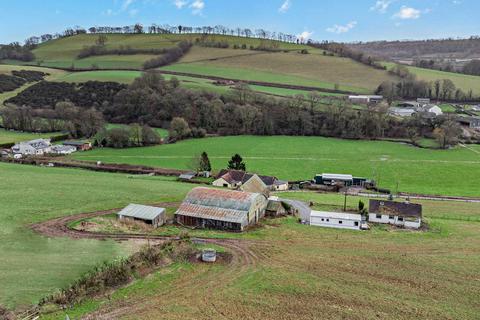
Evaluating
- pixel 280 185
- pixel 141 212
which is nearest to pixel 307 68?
pixel 280 185

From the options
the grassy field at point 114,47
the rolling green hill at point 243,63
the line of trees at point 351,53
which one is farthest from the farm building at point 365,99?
the grassy field at point 114,47

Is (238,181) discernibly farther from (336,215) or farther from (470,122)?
(470,122)

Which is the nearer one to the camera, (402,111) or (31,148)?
(31,148)

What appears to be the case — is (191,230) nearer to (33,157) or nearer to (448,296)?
(448,296)

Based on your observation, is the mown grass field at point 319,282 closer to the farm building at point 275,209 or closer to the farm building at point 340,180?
the farm building at point 275,209

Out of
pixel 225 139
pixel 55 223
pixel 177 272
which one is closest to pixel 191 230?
pixel 177 272

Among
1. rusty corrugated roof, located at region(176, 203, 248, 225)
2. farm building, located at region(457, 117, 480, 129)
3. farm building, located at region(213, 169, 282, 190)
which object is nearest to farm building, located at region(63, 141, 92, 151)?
farm building, located at region(213, 169, 282, 190)
